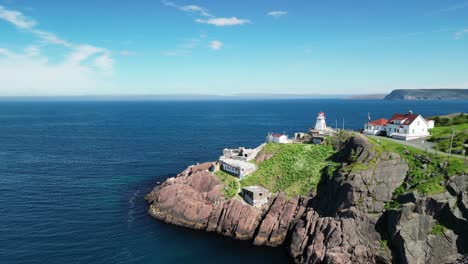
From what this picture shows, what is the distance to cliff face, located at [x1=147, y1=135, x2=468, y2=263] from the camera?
170 ft

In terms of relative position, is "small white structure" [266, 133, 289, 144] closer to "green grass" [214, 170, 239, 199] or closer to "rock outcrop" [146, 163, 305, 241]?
"green grass" [214, 170, 239, 199]

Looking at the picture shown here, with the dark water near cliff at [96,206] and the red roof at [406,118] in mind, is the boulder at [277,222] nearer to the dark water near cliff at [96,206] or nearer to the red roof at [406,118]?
the dark water near cliff at [96,206]

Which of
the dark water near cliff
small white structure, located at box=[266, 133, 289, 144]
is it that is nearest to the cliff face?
the dark water near cliff

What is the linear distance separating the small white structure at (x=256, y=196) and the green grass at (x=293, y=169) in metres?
3.32

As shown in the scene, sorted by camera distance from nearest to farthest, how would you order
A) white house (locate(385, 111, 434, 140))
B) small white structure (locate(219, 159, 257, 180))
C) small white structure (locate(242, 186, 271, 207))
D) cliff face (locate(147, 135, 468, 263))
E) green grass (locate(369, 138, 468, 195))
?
1. cliff face (locate(147, 135, 468, 263))
2. green grass (locate(369, 138, 468, 195))
3. small white structure (locate(242, 186, 271, 207))
4. small white structure (locate(219, 159, 257, 180))
5. white house (locate(385, 111, 434, 140))

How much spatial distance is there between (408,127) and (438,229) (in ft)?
114

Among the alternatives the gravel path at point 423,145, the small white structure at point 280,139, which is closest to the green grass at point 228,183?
the small white structure at point 280,139

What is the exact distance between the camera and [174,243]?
64875 millimetres

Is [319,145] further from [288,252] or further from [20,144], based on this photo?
[20,144]

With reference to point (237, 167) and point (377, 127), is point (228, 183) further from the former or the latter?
point (377, 127)

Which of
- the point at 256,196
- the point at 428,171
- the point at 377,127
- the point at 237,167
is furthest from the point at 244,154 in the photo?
the point at 428,171

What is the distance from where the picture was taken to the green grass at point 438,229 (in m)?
51.6

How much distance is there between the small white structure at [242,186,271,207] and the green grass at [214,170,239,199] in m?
3.77

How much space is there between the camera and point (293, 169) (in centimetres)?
7844
